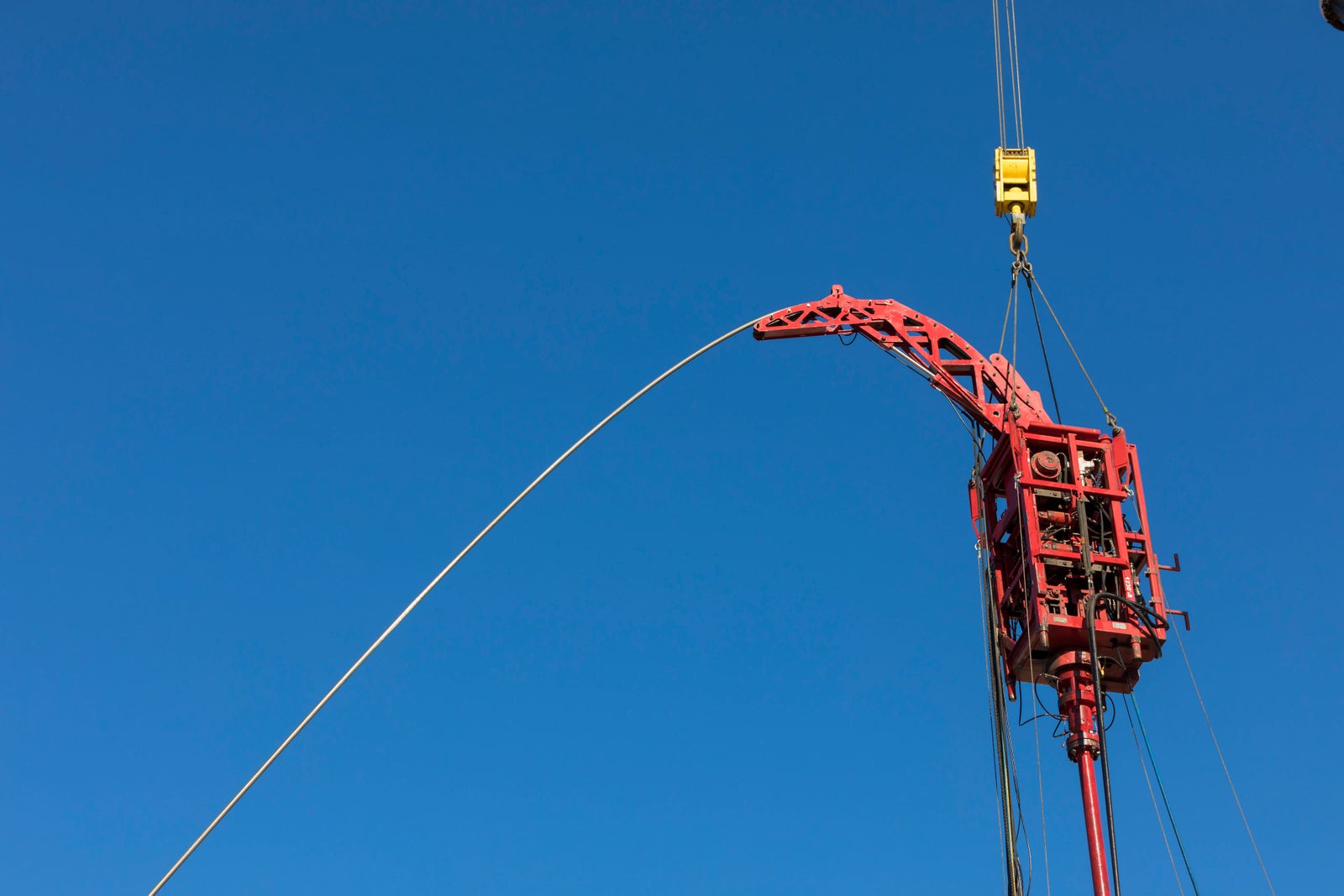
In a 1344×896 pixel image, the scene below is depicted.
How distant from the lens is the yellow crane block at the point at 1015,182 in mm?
34250

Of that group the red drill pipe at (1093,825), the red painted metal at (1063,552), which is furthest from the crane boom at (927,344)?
the red drill pipe at (1093,825)

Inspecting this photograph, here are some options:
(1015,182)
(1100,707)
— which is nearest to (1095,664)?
(1100,707)

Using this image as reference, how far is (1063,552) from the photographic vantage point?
2975 cm

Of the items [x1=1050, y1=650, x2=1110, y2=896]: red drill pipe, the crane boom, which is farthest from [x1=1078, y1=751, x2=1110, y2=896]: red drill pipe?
the crane boom

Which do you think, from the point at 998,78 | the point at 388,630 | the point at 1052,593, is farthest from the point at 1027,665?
the point at 998,78

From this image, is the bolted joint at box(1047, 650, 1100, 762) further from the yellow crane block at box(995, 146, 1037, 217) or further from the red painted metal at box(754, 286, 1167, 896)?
the yellow crane block at box(995, 146, 1037, 217)

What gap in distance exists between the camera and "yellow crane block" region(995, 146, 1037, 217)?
1348 inches

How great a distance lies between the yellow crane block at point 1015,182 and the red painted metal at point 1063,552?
3.32 m

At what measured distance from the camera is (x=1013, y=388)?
3253 cm

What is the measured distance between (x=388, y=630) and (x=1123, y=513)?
13.6 m

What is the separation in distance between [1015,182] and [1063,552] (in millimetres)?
8423

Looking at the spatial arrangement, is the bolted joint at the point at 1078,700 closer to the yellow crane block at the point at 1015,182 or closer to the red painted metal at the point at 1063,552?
the red painted metal at the point at 1063,552

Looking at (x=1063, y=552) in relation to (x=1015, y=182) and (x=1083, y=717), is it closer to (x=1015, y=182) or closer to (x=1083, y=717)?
(x=1083, y=717)

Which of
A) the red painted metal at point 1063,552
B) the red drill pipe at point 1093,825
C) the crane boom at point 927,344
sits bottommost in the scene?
the red drill pipe at point 1093,825
